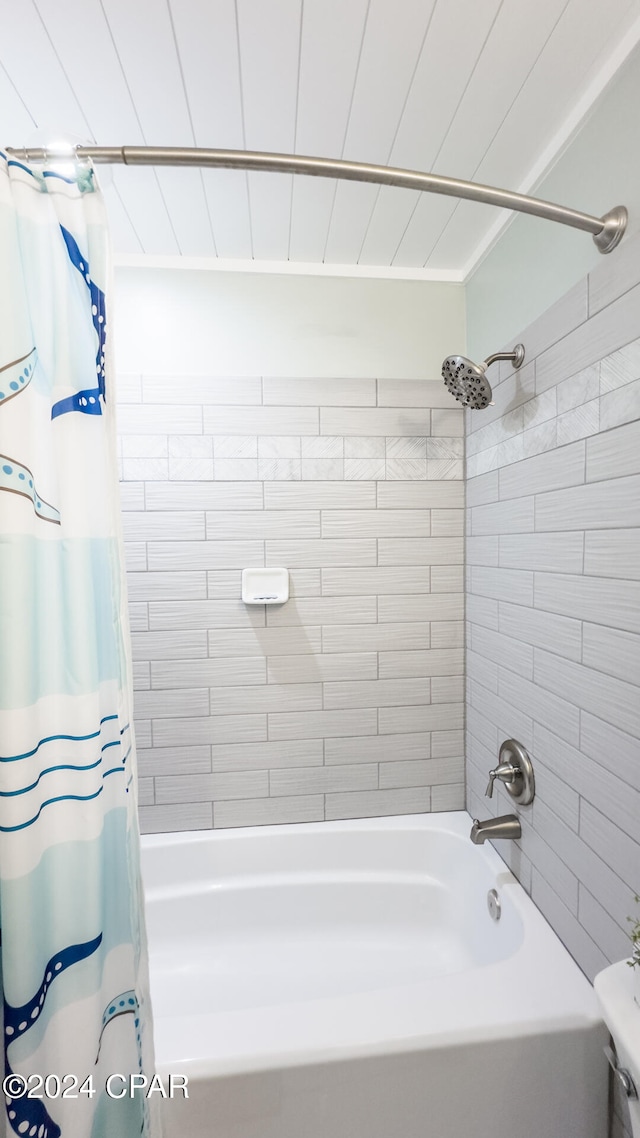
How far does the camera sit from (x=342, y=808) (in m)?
1.83

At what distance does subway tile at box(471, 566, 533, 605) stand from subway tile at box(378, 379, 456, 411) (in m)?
0.62

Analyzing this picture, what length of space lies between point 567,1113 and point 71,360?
1730mm

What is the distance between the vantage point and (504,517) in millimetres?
1512

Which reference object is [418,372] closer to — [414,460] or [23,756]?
[414,460]

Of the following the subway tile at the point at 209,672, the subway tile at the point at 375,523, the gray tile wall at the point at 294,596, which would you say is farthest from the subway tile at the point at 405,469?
the subway tile at the point at 209,672

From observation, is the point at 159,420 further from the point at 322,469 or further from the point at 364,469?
the point at 364,469

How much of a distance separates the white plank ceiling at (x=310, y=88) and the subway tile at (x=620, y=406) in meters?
0.63

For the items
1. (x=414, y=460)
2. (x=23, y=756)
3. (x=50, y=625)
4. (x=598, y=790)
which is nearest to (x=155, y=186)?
(x=414, y=460)

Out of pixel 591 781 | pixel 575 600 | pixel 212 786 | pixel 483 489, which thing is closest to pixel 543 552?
pixel 575 600

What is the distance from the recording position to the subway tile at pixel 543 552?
1150mm

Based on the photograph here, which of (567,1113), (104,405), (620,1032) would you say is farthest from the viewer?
(567,1113)

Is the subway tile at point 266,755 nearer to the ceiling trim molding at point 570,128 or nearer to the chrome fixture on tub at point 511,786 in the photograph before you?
the chrome fixture on tub at point 511,786

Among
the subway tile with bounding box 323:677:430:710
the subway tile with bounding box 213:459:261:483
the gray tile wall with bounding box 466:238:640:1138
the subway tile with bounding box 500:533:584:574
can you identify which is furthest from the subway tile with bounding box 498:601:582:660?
the subway tile with bounding box 213:459:261:483

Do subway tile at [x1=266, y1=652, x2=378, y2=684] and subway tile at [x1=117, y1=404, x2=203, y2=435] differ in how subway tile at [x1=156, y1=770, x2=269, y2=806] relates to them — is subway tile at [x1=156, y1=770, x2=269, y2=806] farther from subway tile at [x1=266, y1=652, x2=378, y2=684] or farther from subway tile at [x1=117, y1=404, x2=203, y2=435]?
subway tile at [x1=117, y1=404, x2=203, y2=435]
